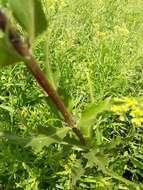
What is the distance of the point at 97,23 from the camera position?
11.7ft

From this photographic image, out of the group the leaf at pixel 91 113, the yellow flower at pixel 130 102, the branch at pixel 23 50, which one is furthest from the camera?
the leaf at pixel 91 113

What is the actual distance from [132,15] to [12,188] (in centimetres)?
257

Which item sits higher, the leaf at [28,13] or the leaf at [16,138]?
the leaf at [28,13]

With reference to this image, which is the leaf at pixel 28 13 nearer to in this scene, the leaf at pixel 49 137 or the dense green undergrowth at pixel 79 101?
the dense green undergrowth at pixel 79 101

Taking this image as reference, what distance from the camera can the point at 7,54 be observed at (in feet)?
3.14

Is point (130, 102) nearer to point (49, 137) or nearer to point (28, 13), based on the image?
point (49, 137)

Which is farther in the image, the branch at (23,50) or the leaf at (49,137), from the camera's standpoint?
the leaf at (49,137)

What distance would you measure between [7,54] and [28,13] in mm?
102

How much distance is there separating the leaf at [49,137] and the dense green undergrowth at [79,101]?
0.12ft

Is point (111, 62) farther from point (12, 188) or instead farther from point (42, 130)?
point (42, 130)

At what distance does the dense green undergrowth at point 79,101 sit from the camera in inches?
64.4

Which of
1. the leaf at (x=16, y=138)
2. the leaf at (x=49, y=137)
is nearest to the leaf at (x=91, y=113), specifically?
the leaf at (x=49, y=137)

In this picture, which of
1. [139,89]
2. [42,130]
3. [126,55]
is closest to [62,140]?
[42,130]

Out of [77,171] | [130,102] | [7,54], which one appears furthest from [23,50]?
[77,171]
